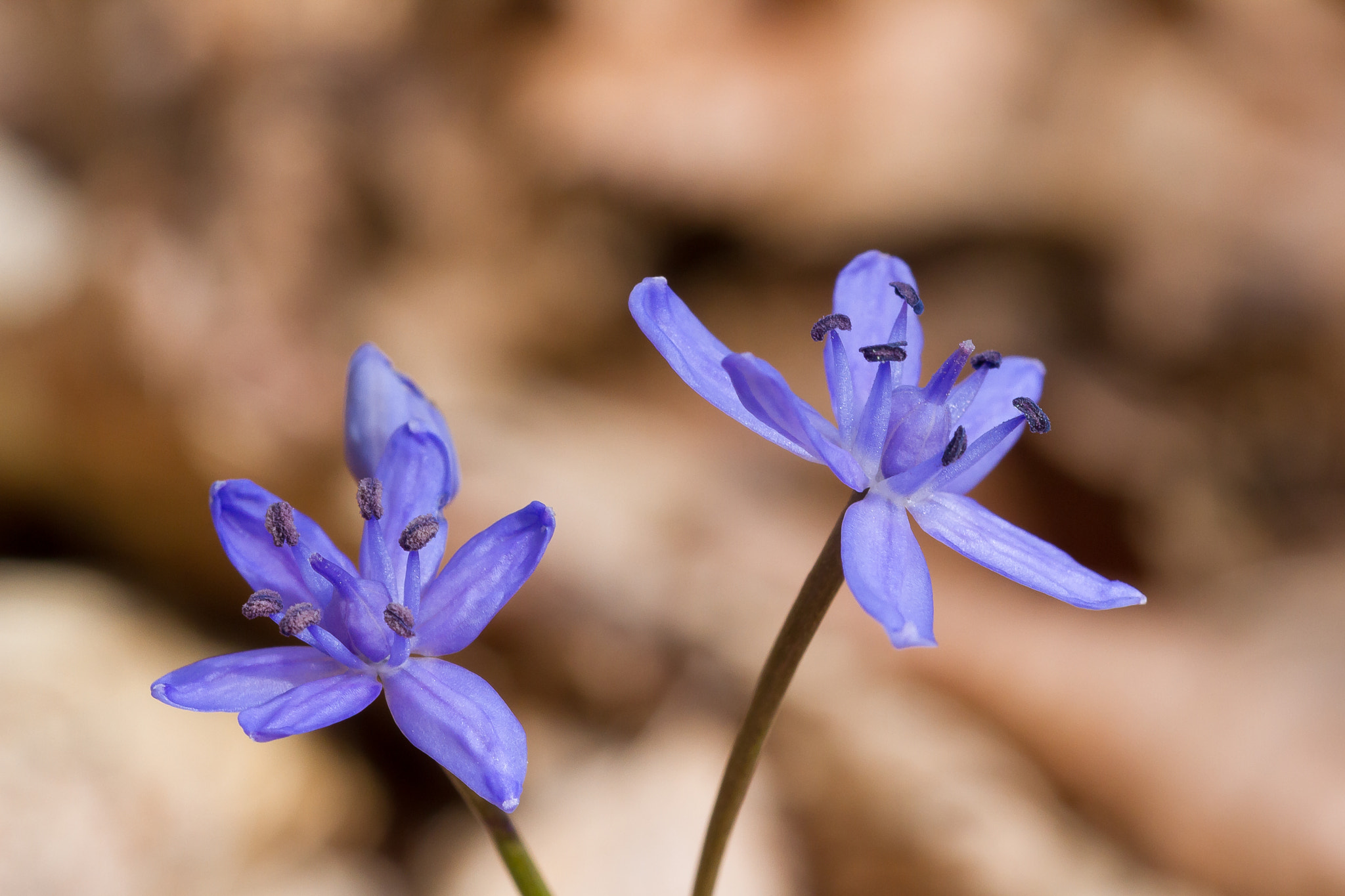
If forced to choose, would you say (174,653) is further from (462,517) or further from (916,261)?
(916,261)

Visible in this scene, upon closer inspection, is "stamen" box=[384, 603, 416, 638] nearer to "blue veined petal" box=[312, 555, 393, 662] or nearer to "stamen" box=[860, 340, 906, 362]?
"blue veined petal" box=[312, 555, 393, 662]

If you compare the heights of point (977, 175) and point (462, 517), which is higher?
point (977, 175)

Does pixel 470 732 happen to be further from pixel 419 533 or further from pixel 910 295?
pixel 910 295

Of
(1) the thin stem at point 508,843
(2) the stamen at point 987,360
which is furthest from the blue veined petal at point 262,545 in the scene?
(2) the stamen at point 987,360

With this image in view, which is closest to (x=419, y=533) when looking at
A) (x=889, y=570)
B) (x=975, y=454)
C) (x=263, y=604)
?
(x=263, y=604)

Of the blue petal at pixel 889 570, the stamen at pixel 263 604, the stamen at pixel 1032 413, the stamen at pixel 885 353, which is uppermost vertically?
the stamen at pixel 1032 413

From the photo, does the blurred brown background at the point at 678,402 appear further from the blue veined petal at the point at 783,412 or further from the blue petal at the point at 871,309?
the blue veined petal at the point at 783,412

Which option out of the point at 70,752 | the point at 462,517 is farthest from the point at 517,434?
the point at 70,752
